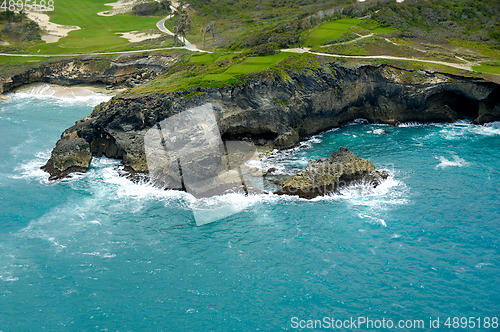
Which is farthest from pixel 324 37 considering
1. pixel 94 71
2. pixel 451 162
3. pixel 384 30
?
pixel 94 71

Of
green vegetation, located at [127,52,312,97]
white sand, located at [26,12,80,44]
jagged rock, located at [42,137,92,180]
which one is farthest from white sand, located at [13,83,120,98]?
jagged rock, located at [42,137,92,180]

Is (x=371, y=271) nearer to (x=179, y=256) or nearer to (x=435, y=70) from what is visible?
(x=179, y=256)

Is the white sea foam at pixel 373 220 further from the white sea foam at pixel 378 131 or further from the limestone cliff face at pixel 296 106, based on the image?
the white sea foam at pixel 378 131

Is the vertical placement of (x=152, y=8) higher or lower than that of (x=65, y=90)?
higher

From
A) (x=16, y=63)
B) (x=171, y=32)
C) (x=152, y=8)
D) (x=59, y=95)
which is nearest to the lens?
(x=59, y=95)

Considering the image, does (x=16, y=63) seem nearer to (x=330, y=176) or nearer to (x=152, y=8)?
(x=152, y=8)

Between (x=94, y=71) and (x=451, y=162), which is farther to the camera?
(x=94, y=71)

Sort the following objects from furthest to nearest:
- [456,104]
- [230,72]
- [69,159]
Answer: [456,104]
[230,72]
[69,159]
